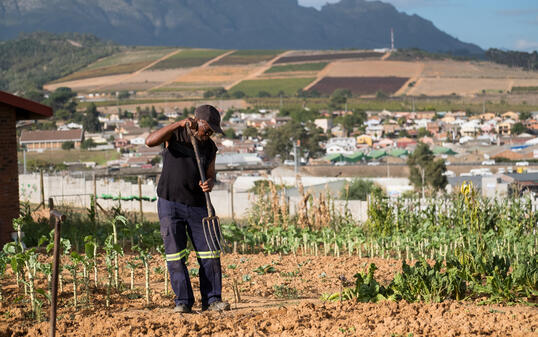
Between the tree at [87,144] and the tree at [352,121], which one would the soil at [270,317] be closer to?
the tree at [87,144]

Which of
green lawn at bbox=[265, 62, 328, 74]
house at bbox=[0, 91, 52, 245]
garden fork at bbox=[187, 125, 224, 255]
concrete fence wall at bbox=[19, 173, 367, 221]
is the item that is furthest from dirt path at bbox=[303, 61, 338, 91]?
garden fork at bbox=[187, 125, 224, 255]

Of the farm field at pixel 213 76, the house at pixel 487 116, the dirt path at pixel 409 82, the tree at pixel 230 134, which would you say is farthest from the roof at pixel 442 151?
the farm field at pixel 213 76

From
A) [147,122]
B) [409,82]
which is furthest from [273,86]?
[147,122]

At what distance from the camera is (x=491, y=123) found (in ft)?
358

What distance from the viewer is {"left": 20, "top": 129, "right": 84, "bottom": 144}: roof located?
265ft

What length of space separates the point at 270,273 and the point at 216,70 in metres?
170

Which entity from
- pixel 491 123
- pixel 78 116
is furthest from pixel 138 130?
pixel 491 123

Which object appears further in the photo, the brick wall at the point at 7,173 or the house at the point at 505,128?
the house at the point at 505,128

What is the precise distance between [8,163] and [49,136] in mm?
73204

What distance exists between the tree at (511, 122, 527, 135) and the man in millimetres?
101347

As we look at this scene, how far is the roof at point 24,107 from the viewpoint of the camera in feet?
36.2

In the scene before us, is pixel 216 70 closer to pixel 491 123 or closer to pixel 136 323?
pixel 491 123

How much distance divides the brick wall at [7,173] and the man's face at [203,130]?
5.83 metres

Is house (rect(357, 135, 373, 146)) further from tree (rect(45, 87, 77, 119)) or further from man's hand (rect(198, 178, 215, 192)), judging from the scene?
man's hand (rect(198, 178, 215, 192))
